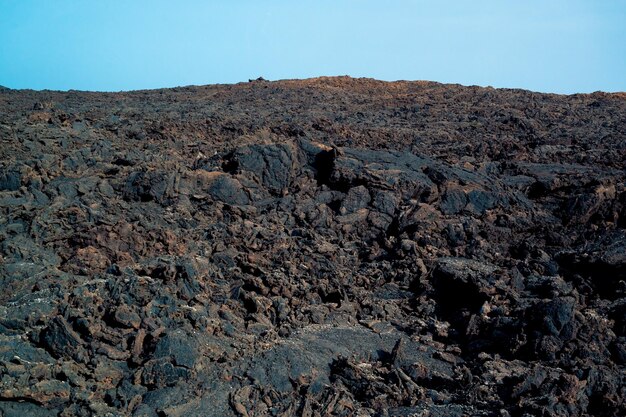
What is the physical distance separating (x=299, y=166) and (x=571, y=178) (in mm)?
4475

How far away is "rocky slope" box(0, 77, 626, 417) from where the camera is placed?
5742 mm

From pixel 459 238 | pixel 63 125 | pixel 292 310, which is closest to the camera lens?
pixel 292 310

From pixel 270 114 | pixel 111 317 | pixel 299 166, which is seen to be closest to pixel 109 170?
pixel 299 166

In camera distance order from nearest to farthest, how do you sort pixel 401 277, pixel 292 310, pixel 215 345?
pixel 215 345, pixel 292 310, pixel 401 277

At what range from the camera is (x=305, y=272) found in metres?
8.17

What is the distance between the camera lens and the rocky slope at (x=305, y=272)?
226 inches

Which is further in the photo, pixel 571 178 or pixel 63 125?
pixel 63 125

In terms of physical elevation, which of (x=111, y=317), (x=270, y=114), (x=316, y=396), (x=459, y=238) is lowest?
(x=316, y=396)

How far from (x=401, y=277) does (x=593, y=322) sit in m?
2.43

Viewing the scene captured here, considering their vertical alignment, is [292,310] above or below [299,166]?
below

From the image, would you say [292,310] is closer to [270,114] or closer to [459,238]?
[459,238]

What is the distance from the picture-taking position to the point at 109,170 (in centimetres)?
1015

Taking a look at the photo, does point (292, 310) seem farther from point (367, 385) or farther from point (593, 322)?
point (593, 322)

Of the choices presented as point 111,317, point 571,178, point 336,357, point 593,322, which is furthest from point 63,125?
point 593,322
